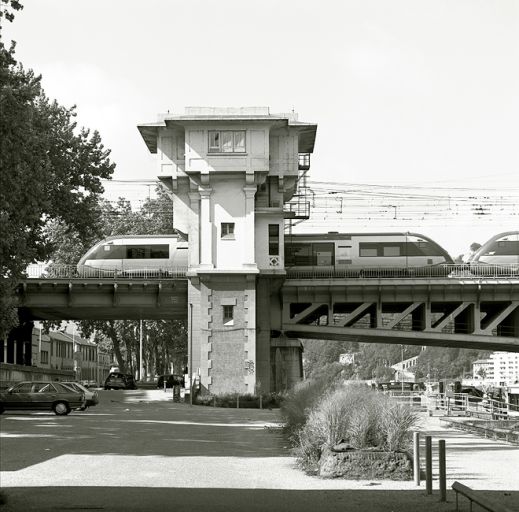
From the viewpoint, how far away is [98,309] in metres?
69.5

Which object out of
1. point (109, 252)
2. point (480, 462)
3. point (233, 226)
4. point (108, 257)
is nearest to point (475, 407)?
point (233, 226)

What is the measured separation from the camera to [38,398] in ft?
143

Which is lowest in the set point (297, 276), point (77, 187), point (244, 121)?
point (297, 276)

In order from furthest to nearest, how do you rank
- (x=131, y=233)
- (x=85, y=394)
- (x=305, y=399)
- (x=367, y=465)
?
(x=131, y=233) < (x=85, y=394) < (x=305, y=399) < (x=367, y=465)

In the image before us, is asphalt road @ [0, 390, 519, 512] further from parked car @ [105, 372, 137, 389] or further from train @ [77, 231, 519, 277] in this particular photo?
parked car @ [105, 372, 137, 389]

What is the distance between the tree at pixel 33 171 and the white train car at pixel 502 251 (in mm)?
28761

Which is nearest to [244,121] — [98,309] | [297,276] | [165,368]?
[297,276]

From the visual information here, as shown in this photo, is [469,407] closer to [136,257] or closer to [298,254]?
[298,254]

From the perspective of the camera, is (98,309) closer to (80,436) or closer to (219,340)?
(219,340)

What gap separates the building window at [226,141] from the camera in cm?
6306

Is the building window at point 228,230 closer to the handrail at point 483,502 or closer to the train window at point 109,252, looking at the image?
the train window at point 109,252

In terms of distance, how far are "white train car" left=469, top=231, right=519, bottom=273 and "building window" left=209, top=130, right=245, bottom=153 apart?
60.2 ft

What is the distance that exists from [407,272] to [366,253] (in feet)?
10.1

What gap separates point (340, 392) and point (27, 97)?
40.1 ft
